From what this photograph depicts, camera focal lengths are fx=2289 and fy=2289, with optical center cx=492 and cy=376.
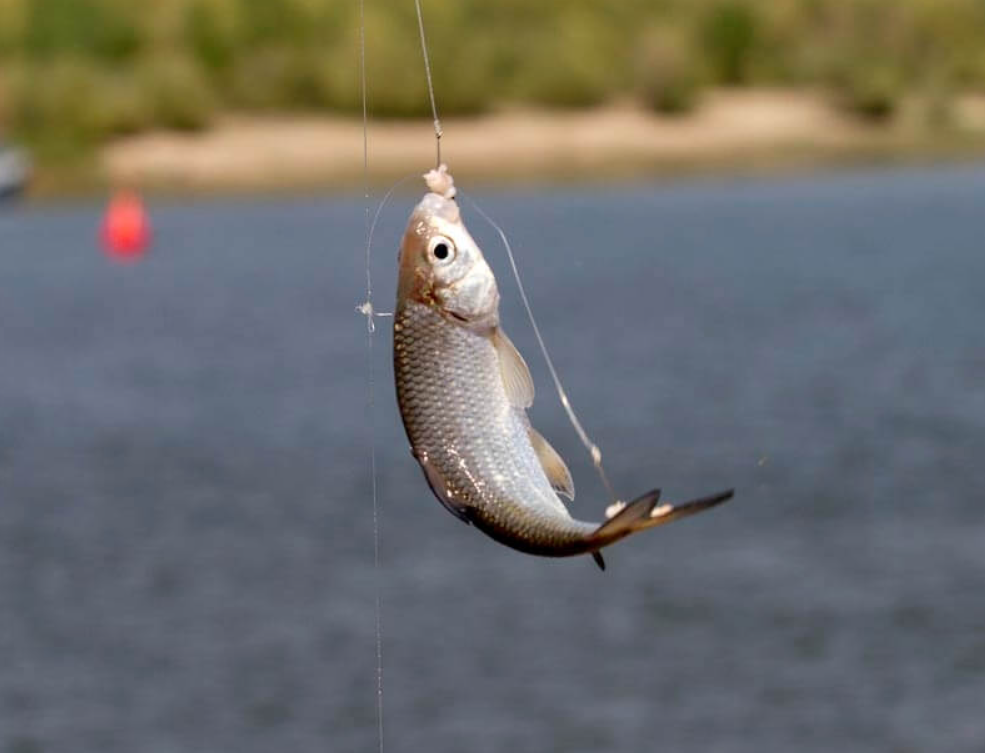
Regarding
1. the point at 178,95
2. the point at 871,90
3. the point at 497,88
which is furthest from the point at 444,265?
the point at 871,90

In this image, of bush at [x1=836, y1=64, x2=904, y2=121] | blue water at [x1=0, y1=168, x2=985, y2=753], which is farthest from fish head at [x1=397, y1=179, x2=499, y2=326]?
bush at [x1=836, y1=64, x2=904, y2=121]

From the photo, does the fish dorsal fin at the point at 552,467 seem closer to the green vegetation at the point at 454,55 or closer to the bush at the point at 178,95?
the green vegetation at the point at 454,55

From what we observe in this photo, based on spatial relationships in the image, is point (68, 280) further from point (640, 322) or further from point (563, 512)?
point (563, 512)

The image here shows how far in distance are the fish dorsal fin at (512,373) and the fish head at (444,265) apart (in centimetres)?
6

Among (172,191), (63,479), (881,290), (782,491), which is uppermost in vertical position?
(782,491)

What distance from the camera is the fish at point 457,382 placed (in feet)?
10.3

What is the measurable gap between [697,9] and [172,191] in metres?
18.8

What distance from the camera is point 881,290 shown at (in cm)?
4253

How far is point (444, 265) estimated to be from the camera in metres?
3.15

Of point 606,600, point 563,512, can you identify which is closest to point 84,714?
point 606,600

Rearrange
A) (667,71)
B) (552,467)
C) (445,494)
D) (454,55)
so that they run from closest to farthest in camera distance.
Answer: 1. (445,494)
2. (552,467)
3. (454,55)
4. (667,71)

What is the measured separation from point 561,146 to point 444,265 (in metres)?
71.1

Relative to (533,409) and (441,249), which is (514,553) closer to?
(533,409)

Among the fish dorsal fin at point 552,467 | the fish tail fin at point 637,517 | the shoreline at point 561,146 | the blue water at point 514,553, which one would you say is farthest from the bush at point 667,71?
the fish tail fin at point 637,517
